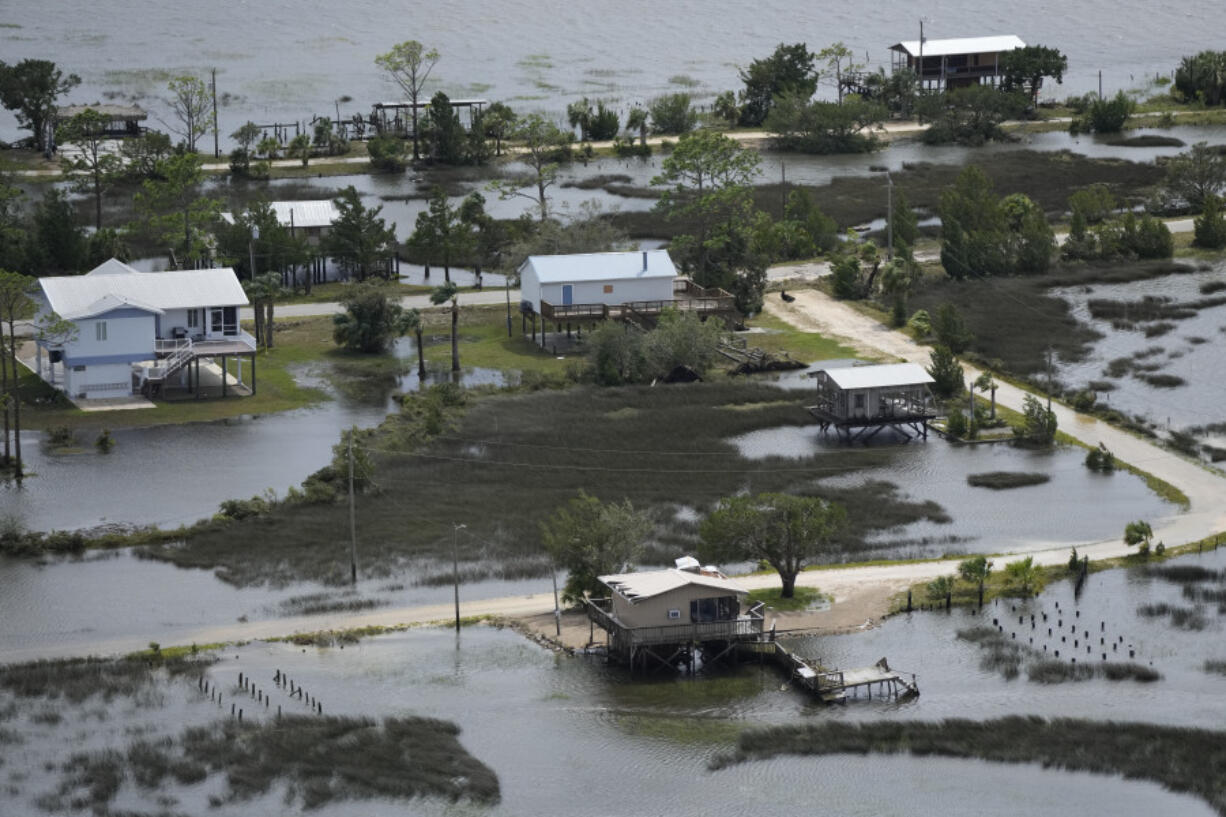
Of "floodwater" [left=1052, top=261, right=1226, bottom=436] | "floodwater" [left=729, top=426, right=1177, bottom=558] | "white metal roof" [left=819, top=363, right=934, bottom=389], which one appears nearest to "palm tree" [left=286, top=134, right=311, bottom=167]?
"floodwater" [left=1052, top=261, right=1226, bottom=436]

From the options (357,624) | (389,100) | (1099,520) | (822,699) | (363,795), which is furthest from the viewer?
(389,100)

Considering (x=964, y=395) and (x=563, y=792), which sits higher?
(x=964, y=395)

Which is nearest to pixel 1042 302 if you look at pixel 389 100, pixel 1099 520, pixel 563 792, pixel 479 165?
pixel 1099 520

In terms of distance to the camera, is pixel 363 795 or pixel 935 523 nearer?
pixel 363 795

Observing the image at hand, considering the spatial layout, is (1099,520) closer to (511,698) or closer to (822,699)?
(822,699)

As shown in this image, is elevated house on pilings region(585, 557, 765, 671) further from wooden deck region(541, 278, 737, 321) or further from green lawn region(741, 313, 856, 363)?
wooden deck region(541, 278, 737, 321)

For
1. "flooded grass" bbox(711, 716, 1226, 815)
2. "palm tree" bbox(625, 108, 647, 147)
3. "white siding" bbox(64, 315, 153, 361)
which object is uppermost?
"palm tree" bbox(625, 108, 647, 147)

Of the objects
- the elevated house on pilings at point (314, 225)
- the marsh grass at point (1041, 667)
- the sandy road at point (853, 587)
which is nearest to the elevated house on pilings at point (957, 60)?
the elevated house on pilings at point (314, 225)
